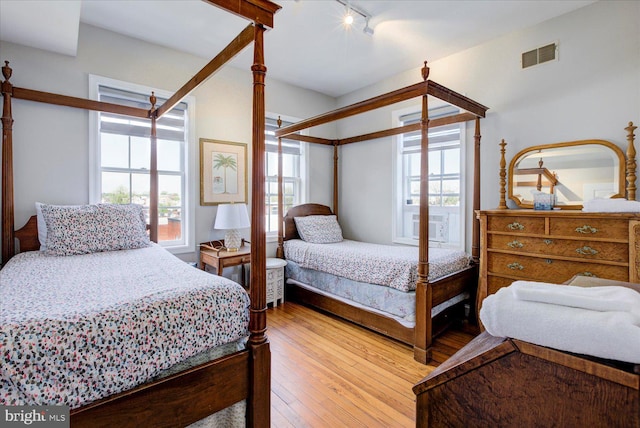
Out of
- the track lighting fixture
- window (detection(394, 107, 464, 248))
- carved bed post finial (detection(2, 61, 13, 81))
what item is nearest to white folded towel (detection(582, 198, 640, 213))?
window (detection(394, 107, 464, 248))

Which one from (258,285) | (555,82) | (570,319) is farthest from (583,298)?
(555,82)

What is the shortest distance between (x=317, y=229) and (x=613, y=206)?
113 inches

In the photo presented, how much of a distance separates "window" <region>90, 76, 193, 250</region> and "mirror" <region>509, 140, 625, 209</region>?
11.2 ft

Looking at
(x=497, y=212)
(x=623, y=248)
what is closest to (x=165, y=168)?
(x=497, y=212)

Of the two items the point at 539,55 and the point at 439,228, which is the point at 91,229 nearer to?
the point at 439,228

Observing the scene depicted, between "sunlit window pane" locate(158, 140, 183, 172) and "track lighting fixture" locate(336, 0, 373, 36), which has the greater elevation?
"track lighting fixture" locate(336, 0, 373, 36)

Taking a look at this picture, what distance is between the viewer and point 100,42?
298 cm

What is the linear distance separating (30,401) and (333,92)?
4.60 metres

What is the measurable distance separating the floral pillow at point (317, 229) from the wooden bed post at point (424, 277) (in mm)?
1718

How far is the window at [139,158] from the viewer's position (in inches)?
120

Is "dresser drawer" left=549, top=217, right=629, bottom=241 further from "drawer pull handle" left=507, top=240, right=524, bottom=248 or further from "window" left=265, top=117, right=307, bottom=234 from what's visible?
"window" left=265, top=117, right=307, bottom=234

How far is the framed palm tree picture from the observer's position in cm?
364

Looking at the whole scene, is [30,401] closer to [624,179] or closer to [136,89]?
[136,89]

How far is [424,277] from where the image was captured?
2.60 meters
